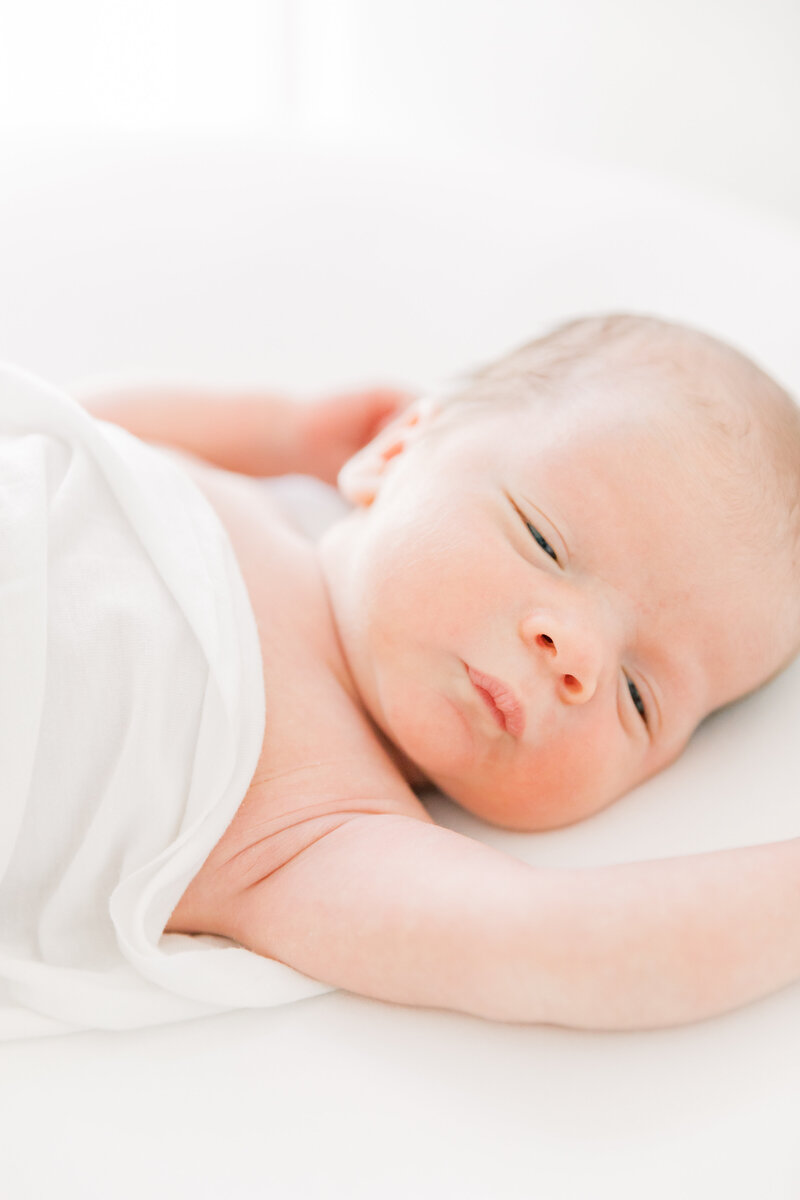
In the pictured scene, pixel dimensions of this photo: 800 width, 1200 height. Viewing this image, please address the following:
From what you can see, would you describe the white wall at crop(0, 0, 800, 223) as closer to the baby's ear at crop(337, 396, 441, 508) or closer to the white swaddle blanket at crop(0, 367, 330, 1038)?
the baby's ear at crop(337, 396, 441, 508)

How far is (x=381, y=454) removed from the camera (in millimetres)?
1158

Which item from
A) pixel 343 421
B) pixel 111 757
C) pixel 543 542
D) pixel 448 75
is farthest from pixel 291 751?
pixel 448 75

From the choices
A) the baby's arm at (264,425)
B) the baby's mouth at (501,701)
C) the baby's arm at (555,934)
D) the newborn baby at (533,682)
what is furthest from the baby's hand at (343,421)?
the baby's arm at (555,934)

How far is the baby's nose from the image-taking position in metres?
0.89

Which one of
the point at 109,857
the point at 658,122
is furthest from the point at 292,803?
the point at 658,122

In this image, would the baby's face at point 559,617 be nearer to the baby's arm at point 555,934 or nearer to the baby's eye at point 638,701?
the baby's eye at point 638,701

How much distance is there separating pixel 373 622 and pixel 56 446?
0.97 ft

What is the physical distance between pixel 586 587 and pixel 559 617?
4 cm

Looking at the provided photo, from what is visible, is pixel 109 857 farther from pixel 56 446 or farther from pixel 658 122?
pixel 658 122

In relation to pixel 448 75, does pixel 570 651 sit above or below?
below

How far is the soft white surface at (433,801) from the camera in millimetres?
696

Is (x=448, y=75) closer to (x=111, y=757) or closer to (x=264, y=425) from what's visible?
(x=264, y=425)

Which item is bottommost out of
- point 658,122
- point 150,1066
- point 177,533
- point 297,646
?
point 150,1066

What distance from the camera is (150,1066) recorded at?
764 mm
